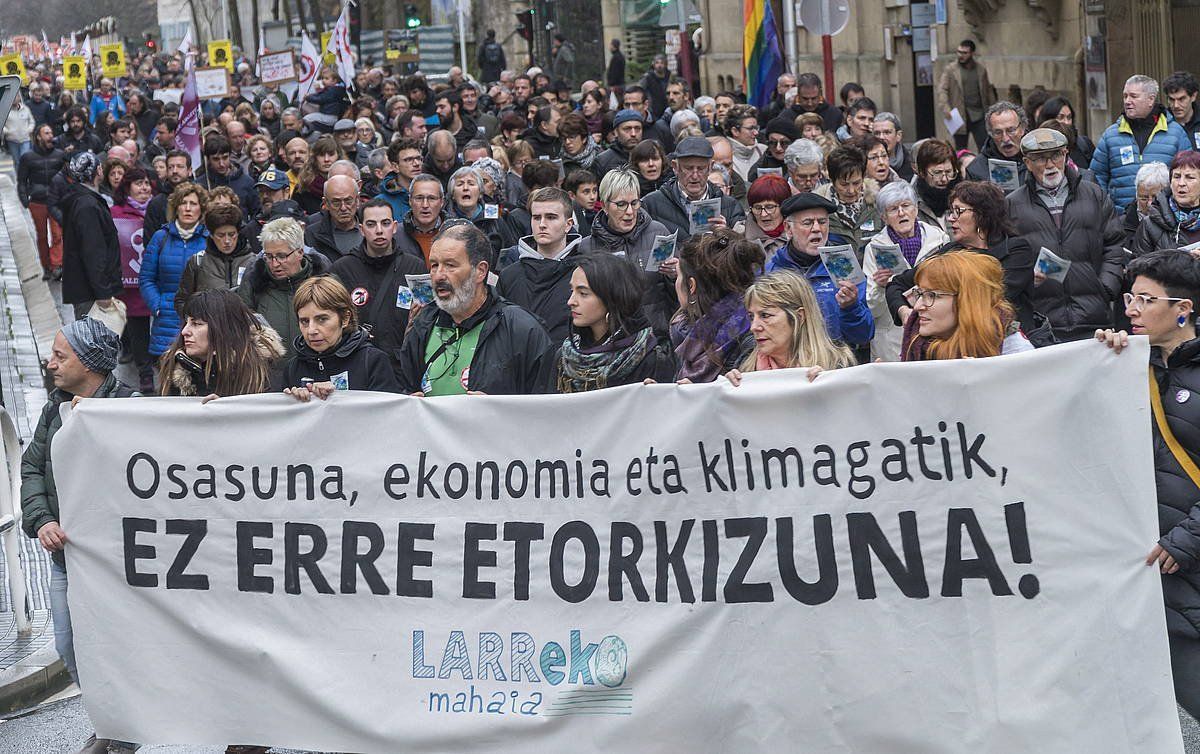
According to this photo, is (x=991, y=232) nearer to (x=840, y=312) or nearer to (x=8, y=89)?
(x=840, y=312)

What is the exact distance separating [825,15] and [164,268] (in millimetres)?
9841

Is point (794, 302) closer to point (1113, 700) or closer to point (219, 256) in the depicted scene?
point (1113, 700)

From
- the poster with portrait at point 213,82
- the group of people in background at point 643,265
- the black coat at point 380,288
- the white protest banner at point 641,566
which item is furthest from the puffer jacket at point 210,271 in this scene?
the poster with portrait at point 213,82

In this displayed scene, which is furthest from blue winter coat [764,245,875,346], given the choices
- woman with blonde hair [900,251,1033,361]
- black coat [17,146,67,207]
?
black coat [17,146,67,207]

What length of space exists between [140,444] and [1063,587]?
2.88 meters

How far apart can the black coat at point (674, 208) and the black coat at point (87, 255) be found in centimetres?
466

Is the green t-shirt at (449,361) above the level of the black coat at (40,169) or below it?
below

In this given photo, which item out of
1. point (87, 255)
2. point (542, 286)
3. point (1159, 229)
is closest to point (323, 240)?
point (542, 286)

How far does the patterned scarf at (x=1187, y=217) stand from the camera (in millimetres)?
8516

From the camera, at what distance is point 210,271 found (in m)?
9.48

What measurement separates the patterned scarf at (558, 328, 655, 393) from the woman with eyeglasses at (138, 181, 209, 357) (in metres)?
4.91

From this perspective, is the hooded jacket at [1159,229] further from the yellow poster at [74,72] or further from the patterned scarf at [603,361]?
the yellow poster at [74,72]

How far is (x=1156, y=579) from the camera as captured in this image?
188 inches

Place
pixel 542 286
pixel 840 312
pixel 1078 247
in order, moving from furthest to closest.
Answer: pixel 1078 247
pixel 542 286
pixel 840 312
